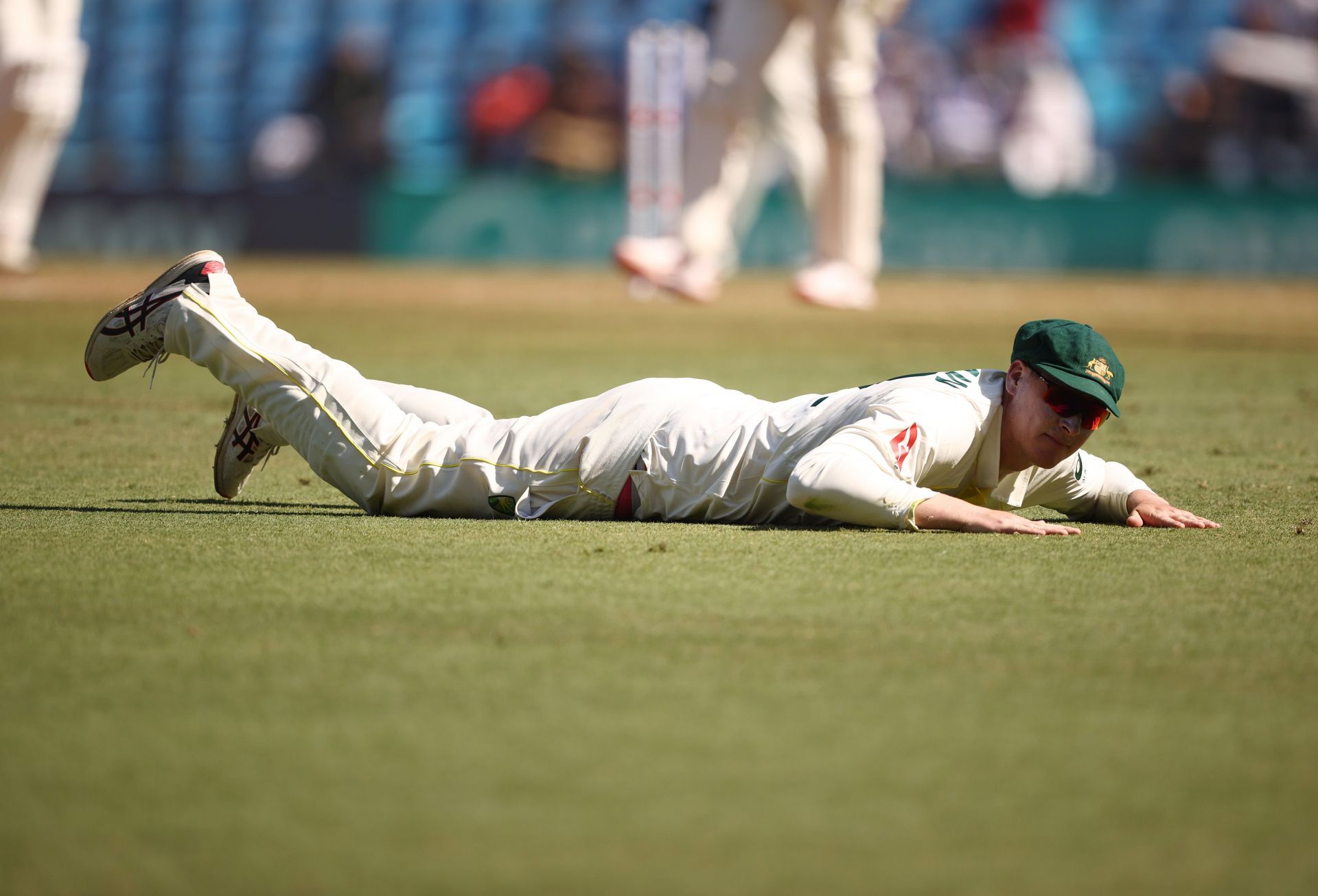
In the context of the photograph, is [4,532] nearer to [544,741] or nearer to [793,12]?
[544,741]

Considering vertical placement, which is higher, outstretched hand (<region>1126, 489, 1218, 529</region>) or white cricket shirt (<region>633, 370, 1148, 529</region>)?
white cricket shirt (<region>633, 370, 1148, 529</region>)

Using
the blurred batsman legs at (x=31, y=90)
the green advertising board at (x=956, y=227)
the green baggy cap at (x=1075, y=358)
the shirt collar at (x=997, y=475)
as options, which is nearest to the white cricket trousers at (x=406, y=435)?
the shirt collar at (x=997, y=475)

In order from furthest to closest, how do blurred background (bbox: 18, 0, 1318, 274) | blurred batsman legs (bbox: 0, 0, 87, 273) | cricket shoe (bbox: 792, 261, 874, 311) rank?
blurred background (bbox: 18, 0, 1318, 274) < cricket shoe (bbox: 792, 261, 874, 311) < blurred batsman legs (bbox: 0, 0, 87, 273)

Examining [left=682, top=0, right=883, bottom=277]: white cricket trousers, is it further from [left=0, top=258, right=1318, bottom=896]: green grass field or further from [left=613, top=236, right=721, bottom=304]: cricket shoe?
[left=0, top=258, right=1318, bottom=896]: green grass field

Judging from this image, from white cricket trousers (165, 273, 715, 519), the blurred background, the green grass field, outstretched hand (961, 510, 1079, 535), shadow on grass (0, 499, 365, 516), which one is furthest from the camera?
the blurred background

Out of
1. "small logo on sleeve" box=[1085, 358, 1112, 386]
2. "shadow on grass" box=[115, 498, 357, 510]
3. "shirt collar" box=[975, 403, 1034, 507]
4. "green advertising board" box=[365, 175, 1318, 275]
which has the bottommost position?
"shadow on grass" box=[115, 498, 357, 510]

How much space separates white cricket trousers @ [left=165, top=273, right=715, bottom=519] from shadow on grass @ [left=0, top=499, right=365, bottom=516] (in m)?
0.12

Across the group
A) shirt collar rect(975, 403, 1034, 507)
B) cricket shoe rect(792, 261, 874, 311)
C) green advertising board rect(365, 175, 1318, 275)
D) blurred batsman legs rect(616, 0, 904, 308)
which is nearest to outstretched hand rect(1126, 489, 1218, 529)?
shirt collar rect(975, 403, 1034, 507)

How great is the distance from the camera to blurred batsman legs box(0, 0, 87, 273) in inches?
366

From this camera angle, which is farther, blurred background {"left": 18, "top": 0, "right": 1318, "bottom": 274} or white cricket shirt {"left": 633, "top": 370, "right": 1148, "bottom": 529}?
blurred background {"left": 18, "top": 0, "right": 1318, "bottom": 274}

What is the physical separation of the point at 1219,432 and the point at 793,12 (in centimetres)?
450

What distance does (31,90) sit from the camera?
932cm

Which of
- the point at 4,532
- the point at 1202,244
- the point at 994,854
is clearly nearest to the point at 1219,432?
the point at 4,532

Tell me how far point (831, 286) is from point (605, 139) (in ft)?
28.8
